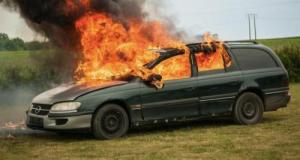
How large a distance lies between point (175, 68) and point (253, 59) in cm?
208

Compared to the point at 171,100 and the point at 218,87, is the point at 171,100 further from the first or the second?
the point at 218,87

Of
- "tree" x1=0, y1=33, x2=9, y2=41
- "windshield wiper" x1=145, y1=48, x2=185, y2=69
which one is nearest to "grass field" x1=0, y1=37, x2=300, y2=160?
"windshield wiper" x1=145, y1=48, x2=185, y2=69

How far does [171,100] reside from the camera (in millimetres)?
11492

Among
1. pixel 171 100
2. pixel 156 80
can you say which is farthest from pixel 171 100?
pixel 156 80

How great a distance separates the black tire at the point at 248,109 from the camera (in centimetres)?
1247

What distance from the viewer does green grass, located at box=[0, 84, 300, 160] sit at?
29.9 ft

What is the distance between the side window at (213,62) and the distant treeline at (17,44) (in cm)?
468

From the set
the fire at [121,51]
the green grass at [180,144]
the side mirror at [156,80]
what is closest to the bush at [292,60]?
the green grass at [180,144]

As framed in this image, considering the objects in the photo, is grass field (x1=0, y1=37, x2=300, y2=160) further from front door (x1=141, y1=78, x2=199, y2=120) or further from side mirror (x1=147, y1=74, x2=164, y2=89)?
side mirror (x1=147, y1=74, x2=164, y2=89)

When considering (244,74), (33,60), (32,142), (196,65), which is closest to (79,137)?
(32,142)

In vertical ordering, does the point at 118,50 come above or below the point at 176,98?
above

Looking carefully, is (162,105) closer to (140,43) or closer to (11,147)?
(140,43)

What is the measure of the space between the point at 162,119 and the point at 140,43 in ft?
6.59

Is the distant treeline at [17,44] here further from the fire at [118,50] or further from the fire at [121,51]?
the fire at [118,50]
